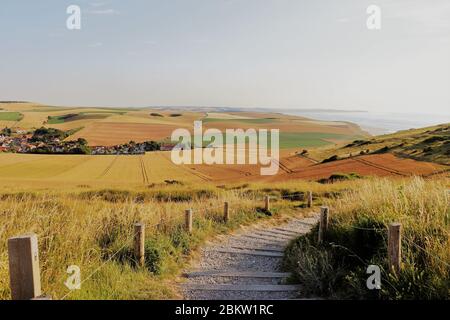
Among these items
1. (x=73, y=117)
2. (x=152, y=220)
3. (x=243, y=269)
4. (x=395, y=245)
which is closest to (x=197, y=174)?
(x=152, y=220)

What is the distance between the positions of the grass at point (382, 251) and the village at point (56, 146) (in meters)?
48.6

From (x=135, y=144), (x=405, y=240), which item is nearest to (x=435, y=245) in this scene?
(x=405, y=240)

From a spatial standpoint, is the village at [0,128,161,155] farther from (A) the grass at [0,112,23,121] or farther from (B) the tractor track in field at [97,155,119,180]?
(A) the grass at [0,112,23,121]

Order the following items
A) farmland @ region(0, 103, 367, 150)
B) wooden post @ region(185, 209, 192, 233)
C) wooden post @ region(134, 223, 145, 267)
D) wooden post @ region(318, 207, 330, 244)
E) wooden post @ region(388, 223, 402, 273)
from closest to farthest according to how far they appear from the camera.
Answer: wooden post @ region(388, 223, 402, 273) < wooden post @ region(134, 223, 145, 267) < wooden post @ region(318, 207, 330, 244) < wooden post @ region(185, 209, 192, 233) < farmland @ region(0, 103, 367, 150)

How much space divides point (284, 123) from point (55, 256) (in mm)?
100103

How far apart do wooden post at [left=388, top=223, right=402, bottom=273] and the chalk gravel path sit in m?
1.39

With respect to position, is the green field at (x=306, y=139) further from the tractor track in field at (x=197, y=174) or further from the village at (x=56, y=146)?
the tractor track in field at (x=197, y=174)

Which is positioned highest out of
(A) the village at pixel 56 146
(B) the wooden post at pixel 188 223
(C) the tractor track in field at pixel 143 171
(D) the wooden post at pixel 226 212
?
(B) the wooden post at pixel 188 223

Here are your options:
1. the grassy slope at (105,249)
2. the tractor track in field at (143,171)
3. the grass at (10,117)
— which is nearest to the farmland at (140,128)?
the grass at (10,117)

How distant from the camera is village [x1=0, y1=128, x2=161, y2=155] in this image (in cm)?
5409

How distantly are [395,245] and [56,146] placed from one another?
57.8m

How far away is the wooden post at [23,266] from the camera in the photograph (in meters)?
3.16

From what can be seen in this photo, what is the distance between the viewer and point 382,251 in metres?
5.85

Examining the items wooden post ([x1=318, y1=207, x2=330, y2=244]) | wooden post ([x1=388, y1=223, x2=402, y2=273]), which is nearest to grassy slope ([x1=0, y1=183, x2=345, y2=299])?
wooden post ([x1=318, y1=207, x2=330, y2=244])
